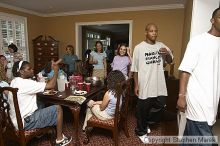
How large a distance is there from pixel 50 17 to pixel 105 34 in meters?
4.28

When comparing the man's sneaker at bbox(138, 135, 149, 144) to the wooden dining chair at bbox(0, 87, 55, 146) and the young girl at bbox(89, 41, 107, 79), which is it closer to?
the wooden dining chair at bbox(0, 87, 55, 146)

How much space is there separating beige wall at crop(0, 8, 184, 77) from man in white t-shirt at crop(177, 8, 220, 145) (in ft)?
10.3

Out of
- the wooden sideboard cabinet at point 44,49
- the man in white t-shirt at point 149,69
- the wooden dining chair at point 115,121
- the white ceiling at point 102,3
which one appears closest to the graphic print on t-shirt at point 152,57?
the man in white t-shirt at point 149,69

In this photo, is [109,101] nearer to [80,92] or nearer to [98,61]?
[80,92]

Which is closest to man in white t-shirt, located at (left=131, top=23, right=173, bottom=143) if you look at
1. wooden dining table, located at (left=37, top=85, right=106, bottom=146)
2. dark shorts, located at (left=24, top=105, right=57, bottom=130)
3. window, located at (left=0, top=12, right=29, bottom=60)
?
wooden dining table, located at (left=37, top=85, right=106, bottom=146)

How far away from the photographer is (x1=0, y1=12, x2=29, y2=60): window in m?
4.46

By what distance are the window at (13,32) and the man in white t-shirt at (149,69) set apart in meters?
3.94

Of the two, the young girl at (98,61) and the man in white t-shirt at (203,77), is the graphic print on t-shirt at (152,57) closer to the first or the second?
the man in white t-shirt at (203,77)

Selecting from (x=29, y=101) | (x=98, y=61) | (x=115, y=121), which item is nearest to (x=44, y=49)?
(x=98, y=61)

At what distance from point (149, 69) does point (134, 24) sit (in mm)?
2844

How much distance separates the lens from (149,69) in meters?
2.22

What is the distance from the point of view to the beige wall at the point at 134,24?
4.41m

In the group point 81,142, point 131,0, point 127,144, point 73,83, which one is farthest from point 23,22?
point 127,144

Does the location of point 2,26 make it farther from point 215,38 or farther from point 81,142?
point 215,38
